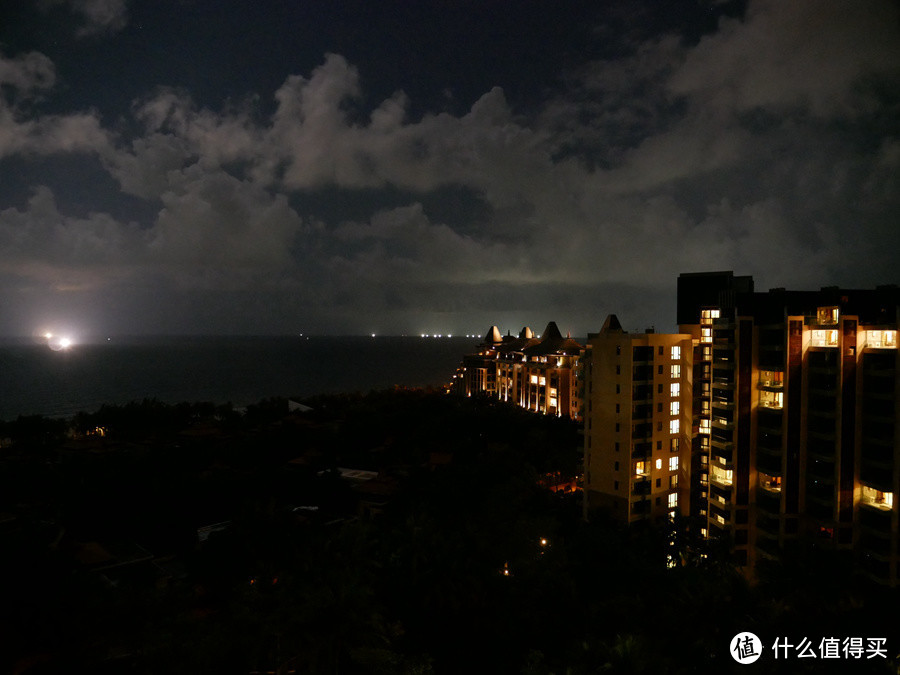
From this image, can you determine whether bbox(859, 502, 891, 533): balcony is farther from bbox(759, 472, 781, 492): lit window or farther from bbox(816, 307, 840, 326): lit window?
bbox(816, 307, 840, 326): lit window

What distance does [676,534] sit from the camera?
68.3 ft

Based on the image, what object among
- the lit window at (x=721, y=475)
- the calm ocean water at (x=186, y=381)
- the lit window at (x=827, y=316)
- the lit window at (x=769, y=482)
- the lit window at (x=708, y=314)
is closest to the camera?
the lit window at (x=827, y=316)

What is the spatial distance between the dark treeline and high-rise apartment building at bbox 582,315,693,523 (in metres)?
1.80

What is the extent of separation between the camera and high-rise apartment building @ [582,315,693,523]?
24.4 m

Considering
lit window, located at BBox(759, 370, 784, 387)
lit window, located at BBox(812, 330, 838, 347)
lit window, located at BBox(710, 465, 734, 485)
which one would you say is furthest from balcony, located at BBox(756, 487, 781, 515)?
lit window, located at BBox(812, 330, 838, 347)

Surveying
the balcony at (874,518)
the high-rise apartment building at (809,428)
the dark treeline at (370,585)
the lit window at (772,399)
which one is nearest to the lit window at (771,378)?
the high-rise apartment building at (809,428)

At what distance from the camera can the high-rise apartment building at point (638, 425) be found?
80.0 ft

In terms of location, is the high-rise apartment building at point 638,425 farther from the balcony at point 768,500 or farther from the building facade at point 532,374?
the building facade at point 532,374

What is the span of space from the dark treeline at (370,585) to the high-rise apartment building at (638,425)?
71.0 inches

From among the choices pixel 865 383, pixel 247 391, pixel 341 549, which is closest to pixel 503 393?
pixel 865 383

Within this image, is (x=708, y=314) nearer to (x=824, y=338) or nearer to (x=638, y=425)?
(x=824, y=338)

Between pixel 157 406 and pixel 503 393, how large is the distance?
119 feet

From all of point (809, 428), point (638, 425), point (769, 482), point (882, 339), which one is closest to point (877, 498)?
point (809, 428)

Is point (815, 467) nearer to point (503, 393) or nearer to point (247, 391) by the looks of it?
point (503, 393)
